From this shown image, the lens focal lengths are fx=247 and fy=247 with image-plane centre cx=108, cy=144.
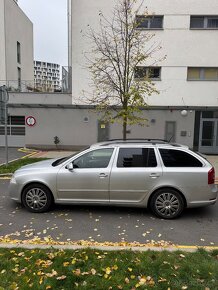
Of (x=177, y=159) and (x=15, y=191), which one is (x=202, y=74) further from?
(x=15, y=191)

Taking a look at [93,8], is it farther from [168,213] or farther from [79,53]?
[168,213]

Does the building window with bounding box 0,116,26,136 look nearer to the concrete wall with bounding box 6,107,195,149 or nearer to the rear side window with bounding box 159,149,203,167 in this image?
the concrete wall with bounding box 6,107,195,149

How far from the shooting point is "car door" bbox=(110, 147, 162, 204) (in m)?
5.10

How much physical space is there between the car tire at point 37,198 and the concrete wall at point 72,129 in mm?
10838

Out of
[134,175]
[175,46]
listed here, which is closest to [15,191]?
[134,175]

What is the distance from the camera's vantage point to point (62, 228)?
4637mm

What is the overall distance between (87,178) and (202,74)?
1254 centimetres

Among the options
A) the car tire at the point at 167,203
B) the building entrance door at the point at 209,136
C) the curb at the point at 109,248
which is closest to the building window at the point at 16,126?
the building entrance door at the point at 209,136

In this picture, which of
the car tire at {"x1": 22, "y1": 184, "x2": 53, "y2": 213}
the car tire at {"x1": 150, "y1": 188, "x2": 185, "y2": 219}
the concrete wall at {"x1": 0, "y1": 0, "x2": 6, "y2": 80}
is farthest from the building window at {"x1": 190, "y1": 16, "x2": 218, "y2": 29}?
the concrete wall at {"x1": 0, "y1": 0, "x2": 6, "y2": 80}

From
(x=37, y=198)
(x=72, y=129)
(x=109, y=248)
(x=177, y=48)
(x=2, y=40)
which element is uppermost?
(x=2, y=40)

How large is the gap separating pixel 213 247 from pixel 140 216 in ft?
5.52

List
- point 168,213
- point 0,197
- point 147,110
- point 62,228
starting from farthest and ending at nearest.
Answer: point 147,110 < point 0,197 < point 168,213 < point 62,228

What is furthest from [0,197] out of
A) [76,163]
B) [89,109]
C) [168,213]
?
[89,109]

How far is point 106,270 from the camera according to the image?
3137 mm
